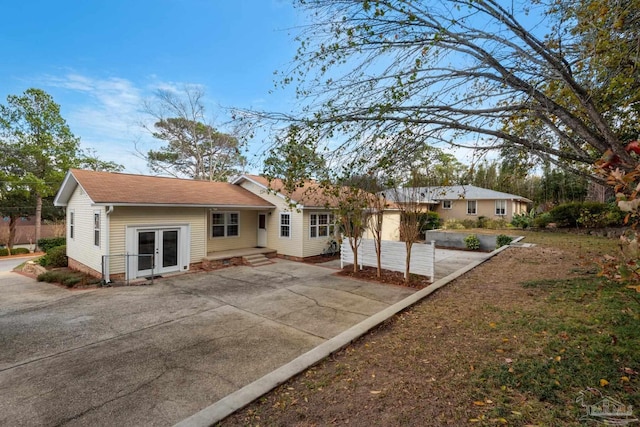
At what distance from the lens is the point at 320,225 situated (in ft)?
46.8

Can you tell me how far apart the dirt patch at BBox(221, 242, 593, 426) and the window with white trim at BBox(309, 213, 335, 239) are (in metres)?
8.17

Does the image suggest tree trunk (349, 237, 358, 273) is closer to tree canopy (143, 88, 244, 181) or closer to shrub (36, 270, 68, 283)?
shrub (36, 270, 68, 283)

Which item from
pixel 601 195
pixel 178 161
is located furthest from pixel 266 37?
pixel 601 195

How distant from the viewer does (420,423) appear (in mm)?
2514

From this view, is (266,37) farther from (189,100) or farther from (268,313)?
(189,100)

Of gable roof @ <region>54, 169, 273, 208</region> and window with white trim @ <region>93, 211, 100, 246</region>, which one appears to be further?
window with white trim @ <region>93, 211, 100, 246</region>

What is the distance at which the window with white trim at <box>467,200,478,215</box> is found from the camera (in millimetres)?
27938

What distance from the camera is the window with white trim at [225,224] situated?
43.1 feet

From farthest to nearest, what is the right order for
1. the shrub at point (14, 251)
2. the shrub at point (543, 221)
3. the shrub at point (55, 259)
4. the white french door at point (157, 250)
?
the shrub at point (543, 221), the shrub at point (14, 251), the shrub at point (55, 259), the white french door at point (157, 250)

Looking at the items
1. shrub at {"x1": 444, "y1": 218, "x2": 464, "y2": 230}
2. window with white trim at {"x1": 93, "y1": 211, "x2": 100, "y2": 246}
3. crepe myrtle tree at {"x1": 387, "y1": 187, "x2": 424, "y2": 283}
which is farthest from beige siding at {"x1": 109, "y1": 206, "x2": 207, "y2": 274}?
shrub at {"x1": 444, "y1": 218, "x2": 464, "y2": 230}

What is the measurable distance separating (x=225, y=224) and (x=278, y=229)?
245 centimetres

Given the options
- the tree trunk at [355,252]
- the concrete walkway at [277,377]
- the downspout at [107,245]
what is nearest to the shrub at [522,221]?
the tree trunk at [355,252]

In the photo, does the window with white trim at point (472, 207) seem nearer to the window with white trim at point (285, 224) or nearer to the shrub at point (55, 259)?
the window with white trim at point (285, 224)

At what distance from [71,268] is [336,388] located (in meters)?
13.6
